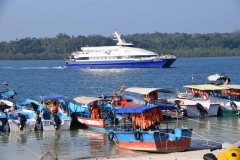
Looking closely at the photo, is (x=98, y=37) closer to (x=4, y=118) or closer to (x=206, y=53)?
(x=206, y=53)

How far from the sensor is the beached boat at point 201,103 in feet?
97.9

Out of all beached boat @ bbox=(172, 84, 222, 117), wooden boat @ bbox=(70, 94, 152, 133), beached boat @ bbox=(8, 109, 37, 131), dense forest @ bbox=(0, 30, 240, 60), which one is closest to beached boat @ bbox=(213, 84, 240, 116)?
beached boat @ bbox=(172, 84, 222, 117)

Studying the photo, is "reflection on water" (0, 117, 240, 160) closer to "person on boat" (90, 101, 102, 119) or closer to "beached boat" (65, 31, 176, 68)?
"person on boat" (90, 101, 102, 119)

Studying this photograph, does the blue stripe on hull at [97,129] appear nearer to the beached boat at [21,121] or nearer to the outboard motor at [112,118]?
the outboard motor at [112,118]

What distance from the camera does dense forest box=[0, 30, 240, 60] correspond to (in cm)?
16100

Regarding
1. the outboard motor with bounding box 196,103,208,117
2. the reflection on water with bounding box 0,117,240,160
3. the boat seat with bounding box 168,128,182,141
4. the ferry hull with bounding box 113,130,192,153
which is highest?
the boat seat with bounding box 168,128,182,141

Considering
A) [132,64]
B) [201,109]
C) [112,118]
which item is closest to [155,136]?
[112,118]

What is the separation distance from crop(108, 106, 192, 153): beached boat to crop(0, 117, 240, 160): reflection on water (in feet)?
1.42

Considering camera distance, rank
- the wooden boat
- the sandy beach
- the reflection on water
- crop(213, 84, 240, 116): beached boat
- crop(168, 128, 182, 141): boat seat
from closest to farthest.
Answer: the sandy beach → crop(168, 128, 182, 141): boat seat → the reflection on water → the wooden boat → crop(213, 84, 240, 116): beached boat

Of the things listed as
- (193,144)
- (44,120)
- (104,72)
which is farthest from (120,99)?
(104,72)

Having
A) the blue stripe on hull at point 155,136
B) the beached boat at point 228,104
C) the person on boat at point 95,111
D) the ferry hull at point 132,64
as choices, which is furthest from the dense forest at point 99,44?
the blue stripe on hull at point 155,136

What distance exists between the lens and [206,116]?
30.2 meters

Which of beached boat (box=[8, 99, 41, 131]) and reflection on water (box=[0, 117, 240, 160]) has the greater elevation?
beached boat (box=[8, 99, 41, 131])

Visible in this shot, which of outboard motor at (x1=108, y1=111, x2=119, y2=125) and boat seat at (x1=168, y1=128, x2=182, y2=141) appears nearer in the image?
boat seat at (x1=168, y1=128, x2=182, y2=141)
